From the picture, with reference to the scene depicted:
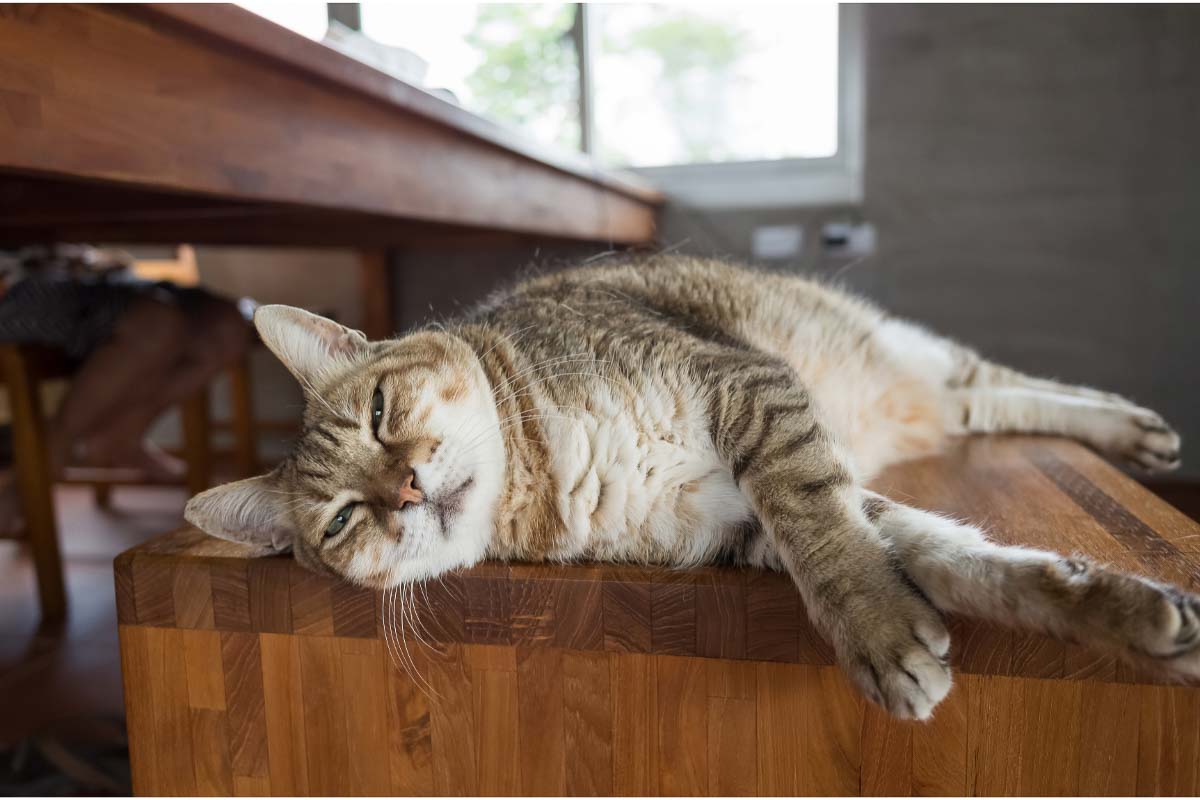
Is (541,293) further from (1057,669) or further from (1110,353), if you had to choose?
(1110,353)

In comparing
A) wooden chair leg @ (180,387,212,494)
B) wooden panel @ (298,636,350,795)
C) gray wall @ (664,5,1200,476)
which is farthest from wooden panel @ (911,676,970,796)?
wooden chair leg @ (180,387,212,494)

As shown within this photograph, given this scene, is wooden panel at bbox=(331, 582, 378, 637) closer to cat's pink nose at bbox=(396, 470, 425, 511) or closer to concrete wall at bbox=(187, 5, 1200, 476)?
cat's pink nose at bbox=(396, 470, 425, 511)

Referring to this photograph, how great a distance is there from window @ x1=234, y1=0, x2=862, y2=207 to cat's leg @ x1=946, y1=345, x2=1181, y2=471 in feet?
5.40

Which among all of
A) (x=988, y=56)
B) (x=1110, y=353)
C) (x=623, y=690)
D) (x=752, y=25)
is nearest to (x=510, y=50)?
(x=752, y=25)

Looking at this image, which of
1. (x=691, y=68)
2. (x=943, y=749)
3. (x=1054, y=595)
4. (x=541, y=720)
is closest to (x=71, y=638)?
(x=541, y=720)

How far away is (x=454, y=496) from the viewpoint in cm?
88

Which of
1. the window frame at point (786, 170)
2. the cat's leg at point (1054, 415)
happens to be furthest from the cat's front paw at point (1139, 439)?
the window frame at point (786, 170)

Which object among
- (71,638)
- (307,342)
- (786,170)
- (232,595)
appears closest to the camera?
(232,595)

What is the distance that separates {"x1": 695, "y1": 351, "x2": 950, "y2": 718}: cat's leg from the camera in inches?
27.5

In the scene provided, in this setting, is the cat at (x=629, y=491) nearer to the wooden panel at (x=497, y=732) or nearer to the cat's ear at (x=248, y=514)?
the cat's ear at (x=248, y=514)

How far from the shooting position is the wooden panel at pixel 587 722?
0.84 meters

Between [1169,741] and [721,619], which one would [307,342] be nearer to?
[721,619]

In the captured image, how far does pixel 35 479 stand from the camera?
2.12m

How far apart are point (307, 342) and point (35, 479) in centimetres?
163
